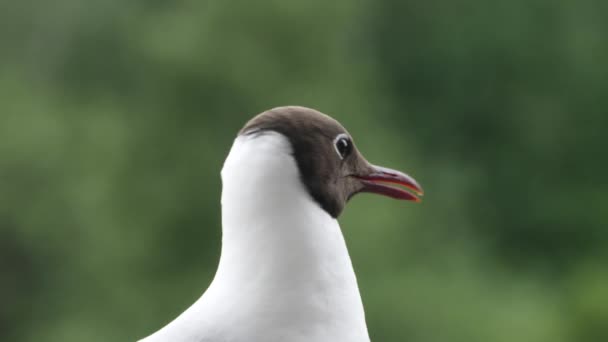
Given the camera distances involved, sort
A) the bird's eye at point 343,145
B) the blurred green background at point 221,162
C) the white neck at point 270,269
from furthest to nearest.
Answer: the blurred green background at point 221,162, the bird's eye at point 343,145, the white neck at point 270,269

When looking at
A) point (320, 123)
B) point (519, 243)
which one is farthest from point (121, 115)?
point (320, 123)

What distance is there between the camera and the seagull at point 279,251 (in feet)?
5.30

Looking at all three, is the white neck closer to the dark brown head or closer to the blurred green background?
the dark brown head

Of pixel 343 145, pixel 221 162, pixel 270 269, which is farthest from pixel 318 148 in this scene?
pixel 221 162

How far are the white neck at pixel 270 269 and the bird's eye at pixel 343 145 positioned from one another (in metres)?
0.10

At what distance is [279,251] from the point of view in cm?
165

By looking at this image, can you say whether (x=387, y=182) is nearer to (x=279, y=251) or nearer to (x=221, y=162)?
(x=279, y=251)

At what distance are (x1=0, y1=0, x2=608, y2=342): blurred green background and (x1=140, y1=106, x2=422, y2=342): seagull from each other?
16.3ft

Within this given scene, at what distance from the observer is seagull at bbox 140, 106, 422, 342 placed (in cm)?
162

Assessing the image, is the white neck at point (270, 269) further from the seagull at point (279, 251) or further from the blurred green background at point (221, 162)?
the blurred green background at point (221, 162)

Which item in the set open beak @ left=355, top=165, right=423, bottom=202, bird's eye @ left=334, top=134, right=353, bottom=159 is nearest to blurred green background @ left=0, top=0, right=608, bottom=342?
open beak @ left=355, top=165, right=423, bottom=202

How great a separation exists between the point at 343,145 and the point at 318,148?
8 cm

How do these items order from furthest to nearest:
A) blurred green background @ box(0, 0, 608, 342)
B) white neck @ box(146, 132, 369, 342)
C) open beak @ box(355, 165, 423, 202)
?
1. blurred green background @ box(0, 0, 608, 342)
2. open beak @ box(355, 165, 423, 202)
3. white neck @ box(146, 132, 369, 342)

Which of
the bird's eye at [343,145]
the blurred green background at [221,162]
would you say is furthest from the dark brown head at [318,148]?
the blurred green background at [221,162]
